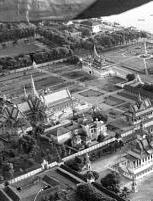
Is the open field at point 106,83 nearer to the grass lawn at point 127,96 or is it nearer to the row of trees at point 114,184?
the grass lawn at point 127,96

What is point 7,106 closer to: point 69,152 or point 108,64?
point 69,152

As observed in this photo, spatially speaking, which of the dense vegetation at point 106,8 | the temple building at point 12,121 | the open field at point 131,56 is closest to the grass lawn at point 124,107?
the temple building at point 12,121

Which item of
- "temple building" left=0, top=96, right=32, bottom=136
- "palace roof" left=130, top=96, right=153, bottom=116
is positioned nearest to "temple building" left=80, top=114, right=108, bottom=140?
"palace roof" left=130, top=96, right=153, bottom=116

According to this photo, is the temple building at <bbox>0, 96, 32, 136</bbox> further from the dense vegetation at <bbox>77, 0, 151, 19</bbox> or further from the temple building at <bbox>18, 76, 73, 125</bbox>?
the dense vegetation at <bbox>77, 0, 151, 19</bbox>

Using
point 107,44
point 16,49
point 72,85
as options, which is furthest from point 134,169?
point 16,49

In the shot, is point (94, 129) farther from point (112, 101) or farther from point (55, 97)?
point (112, 101)

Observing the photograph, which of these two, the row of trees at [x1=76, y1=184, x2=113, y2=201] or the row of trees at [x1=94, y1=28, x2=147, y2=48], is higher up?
the row of trees at [x1=94, y1=28, x2=147, y2=48]

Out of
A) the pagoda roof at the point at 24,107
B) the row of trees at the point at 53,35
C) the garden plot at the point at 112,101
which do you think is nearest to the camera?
the pagoda roof at the point at 24,107
